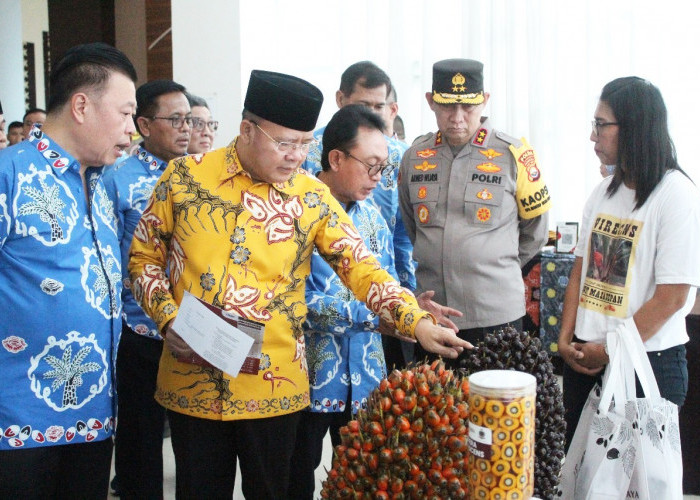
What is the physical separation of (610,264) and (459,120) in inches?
31.9

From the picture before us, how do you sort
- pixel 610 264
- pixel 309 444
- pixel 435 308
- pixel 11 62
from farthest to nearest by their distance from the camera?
1. pixel 11 62
2. pixel 309 444
3. pixel 610 264
4. pixel 435 308

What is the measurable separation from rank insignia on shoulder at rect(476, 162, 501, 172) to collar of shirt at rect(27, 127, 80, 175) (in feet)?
4.60

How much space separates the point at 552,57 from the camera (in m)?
5.02

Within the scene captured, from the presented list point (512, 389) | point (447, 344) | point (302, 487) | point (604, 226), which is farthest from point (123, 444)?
point (512, 389)

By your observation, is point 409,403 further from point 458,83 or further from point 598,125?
point 458,83

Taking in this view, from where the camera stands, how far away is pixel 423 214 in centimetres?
263

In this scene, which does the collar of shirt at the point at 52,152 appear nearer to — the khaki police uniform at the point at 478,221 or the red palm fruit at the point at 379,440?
the red palm fruit at the point at 379,440

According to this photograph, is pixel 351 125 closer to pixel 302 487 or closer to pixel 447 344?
pixel 447 344

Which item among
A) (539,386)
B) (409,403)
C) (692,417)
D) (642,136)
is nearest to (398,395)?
(409,403)

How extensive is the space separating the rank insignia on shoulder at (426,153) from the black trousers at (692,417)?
46.4 inches

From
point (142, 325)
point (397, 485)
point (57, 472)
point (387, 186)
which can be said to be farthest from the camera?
point (387, 186)

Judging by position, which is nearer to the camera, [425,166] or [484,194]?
[484,194]

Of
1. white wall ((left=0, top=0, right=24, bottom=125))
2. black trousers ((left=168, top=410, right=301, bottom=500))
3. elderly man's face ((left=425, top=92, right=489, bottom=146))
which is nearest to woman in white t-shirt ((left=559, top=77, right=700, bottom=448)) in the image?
elderly man's face ((left=425, top=92, right=489, bottom=146))

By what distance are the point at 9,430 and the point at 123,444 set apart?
1.12 m
